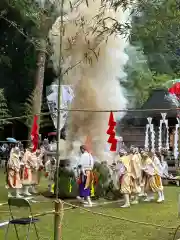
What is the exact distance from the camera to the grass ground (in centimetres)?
811

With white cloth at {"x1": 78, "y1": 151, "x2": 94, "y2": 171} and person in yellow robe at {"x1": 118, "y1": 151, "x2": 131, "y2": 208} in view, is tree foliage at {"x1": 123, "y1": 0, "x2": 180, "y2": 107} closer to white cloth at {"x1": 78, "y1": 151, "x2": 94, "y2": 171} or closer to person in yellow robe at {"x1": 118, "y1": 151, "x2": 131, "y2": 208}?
person in yellow robe at {"x1": 118, "y1": 151, "x2": 131, "y2": 208}

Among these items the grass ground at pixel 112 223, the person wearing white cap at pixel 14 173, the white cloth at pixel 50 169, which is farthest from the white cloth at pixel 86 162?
the white cloth at pixel 50 169

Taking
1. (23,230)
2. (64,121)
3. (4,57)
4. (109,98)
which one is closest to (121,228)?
(23,230)

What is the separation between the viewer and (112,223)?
363 inches

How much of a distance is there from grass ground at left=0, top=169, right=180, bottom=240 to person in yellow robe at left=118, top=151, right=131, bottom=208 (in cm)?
31

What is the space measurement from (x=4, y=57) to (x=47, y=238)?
19.8 meters

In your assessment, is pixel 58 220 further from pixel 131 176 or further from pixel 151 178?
pixel 151 178

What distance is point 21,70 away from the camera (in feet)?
92.8

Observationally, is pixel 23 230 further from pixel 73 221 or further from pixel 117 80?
pixel 117 80

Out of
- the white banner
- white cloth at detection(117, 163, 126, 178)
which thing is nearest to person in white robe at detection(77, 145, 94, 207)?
white cloth at detection(117, 163, 126, 178)

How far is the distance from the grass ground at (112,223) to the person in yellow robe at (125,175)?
313 mm

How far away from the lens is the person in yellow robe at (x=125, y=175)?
11.7 metres

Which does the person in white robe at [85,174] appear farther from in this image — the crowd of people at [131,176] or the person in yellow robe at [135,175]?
the person in yellow robe at [135,175]

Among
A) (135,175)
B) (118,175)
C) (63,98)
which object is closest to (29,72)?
(63,98)
